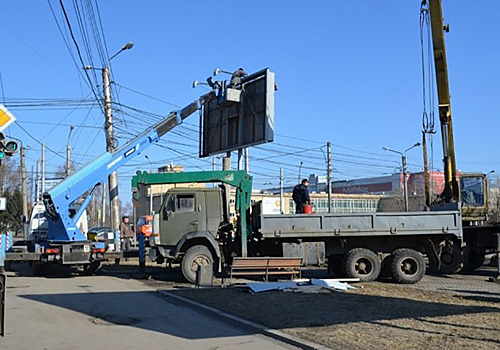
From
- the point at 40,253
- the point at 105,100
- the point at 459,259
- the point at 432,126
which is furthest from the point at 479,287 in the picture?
the point at 105,100

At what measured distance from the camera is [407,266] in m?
16.8

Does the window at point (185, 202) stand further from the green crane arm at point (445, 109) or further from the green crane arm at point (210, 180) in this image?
the green crane arm at point (445, 109)

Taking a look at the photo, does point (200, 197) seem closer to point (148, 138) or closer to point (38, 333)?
point (148, 138)

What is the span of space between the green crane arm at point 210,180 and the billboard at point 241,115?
537 centimetres

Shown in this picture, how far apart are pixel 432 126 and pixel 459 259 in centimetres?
569

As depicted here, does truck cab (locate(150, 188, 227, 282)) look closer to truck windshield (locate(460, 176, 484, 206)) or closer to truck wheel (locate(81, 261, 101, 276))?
truck wheel (locate(81, 261, 101, 276))

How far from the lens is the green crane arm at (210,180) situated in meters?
17.1

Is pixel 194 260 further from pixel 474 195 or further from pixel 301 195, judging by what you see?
pixel 474 195

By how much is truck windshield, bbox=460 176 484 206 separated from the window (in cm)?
995

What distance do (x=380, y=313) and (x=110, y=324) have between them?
490 centimetres

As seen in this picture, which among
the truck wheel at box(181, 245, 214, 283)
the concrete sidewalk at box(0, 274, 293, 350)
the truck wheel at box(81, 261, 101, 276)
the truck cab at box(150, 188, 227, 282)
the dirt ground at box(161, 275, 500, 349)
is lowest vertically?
the concrete sidewalk at box(0, 274, 293, 350)

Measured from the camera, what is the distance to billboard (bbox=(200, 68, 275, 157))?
22.4 meters

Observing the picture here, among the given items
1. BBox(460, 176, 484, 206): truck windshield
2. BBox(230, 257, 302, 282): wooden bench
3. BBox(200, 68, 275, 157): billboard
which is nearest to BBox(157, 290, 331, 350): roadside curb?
BBox(230, 257, 302, 282): wooden bench

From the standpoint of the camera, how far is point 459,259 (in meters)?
17.7
